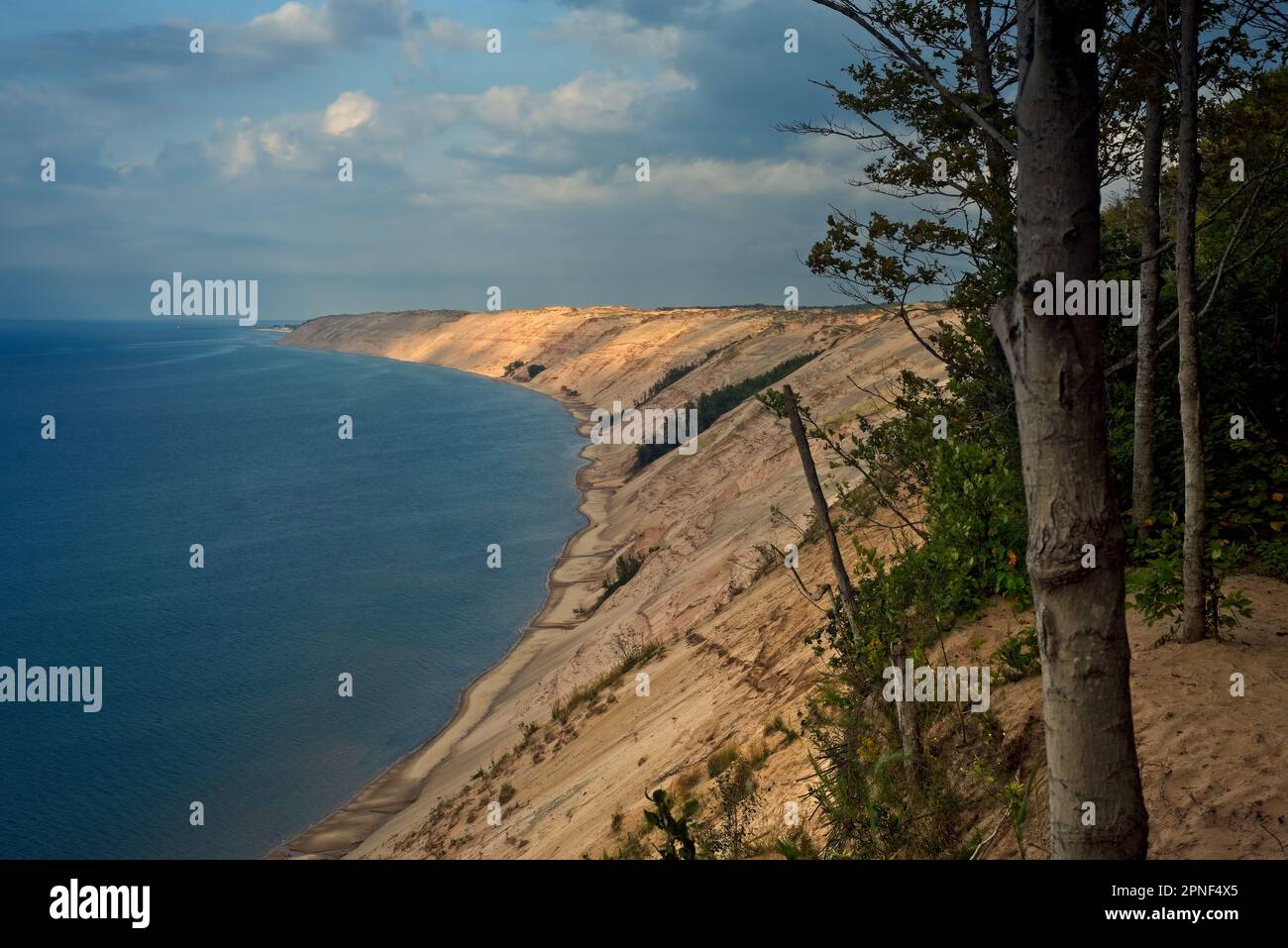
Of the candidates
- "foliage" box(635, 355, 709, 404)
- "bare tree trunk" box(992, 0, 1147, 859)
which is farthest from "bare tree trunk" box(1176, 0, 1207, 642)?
"foliage" box(635, 355, 709, 404)

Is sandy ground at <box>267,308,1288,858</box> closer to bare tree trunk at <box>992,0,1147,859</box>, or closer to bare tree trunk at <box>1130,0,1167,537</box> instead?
bare tree trunk at <box>1130,0,1167,537</box>

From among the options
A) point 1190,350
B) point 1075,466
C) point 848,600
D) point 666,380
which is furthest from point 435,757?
point 666,380

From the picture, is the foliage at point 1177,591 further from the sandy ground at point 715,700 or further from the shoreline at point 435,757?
the shoreline at point 435,757

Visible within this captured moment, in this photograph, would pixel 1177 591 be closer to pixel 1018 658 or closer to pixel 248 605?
pixel 1018 658

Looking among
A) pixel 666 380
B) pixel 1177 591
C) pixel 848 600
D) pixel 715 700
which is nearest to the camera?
pixel 1177 591


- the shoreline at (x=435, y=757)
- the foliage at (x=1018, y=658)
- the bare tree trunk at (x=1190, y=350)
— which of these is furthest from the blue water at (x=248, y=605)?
the bare tree trunk at (x=1190, y=350)

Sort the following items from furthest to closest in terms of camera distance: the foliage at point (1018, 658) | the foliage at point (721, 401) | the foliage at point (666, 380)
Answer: the foliage at point (666, 380)
the foliage at point (721, 401)
the foliage at point (1018, 658)
